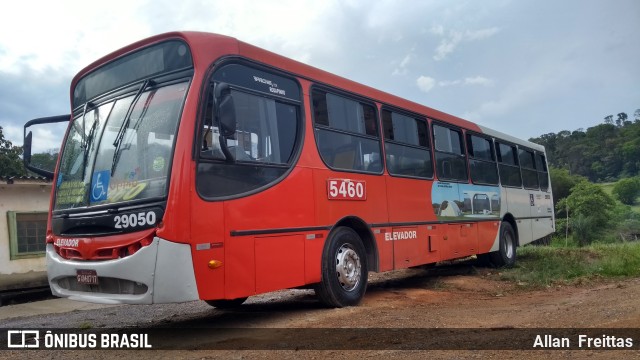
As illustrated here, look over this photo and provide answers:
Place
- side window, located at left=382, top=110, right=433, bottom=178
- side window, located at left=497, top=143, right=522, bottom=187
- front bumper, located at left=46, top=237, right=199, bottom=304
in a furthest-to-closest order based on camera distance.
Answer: side window, located at left=497, top=143, right=522, bottom=187 < side window, located at left=382, top=110, right=433, bottom=178 < front bumper, located at left=46, top=237, right=199, bottom=304

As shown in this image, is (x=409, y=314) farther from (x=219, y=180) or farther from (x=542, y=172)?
(x=542, y=172)

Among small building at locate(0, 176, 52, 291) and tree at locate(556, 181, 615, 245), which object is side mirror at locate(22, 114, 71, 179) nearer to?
small building at locate(0, 176, 52, 291)

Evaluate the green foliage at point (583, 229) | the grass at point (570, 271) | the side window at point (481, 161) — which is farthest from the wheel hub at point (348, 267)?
the green foliage at point (583, 229)

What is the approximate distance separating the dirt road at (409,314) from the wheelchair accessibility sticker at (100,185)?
4.93ft

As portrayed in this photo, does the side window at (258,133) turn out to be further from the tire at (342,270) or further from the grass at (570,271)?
the grass at (570,271)

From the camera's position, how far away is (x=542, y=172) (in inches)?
591

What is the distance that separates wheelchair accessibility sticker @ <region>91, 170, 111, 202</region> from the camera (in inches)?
204

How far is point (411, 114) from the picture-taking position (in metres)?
8.74

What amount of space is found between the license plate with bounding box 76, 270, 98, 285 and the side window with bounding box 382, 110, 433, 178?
174 inches

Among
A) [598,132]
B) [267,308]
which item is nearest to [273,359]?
[267,308]

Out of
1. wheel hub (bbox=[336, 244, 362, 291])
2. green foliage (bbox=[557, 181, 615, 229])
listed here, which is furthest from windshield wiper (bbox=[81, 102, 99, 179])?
green foliage (bbox=[557, 181, 615, 229])

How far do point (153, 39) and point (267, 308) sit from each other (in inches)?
151

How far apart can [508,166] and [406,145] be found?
5282 mm

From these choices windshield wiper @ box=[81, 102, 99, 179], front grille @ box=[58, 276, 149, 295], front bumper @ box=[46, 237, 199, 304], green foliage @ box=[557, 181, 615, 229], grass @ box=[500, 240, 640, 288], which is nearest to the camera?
front bumper @ box=[46, 237, 199, 304]
